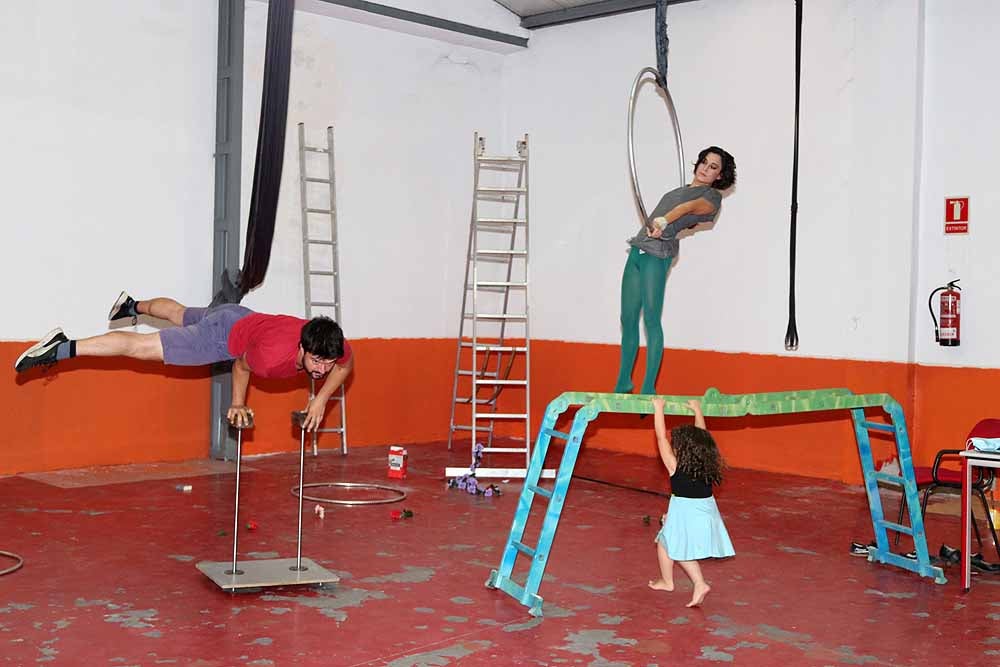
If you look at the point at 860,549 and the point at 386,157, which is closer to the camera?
the point at 860,549

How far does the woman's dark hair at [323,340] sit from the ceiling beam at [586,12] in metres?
5.37

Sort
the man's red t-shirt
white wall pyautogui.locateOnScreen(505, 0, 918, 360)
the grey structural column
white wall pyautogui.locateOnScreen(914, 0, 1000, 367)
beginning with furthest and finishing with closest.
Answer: the grey structural column
white wall pyautogui.locateOnScreen(505, 0, 918, 360)
white wall pyautogui.locateOnScreen(914, 0, 1000, 367)
the man's red t-shirt

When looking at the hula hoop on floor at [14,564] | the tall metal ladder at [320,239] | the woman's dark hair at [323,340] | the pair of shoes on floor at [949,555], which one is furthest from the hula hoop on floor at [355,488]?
the pair of shoes on floor at [949,555]

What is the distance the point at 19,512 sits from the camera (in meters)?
6.54

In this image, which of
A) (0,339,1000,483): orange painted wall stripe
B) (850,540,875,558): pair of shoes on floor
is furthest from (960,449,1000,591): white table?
(0,339,1000,483): orange painted wall stripe

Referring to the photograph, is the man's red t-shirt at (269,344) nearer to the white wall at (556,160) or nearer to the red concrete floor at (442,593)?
the red concrete floor at (442,593)

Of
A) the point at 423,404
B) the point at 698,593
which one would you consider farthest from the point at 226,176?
the point at 698,593

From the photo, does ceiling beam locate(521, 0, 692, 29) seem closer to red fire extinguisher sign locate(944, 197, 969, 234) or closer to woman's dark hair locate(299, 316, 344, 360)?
red fire extinguisher sign locate(944, 197, 969, 234)

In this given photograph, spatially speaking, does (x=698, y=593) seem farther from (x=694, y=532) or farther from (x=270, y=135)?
(x=270, y=135)

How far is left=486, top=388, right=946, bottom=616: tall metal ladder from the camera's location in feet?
15.9

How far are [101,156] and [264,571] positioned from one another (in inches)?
166

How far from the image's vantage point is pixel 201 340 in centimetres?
585

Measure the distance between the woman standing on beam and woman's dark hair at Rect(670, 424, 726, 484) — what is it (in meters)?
1.13

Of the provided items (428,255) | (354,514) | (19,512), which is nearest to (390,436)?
(428,255)
